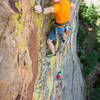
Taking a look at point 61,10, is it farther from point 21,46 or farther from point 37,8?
point 21,46

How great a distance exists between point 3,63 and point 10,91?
376 millimetres

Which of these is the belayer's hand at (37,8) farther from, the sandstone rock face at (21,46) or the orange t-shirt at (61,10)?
the orange t-shirt at (61,10)

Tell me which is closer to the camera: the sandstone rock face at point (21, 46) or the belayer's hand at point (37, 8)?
the sandstone rock face at point (21, 46)

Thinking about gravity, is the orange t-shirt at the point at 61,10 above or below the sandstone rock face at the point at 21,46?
above

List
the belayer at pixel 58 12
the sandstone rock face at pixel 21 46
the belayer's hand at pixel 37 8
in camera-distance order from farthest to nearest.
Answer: the belayer at pixel 58 12
the belayer's hand at pixel 37 8
the sandstone rock face at pixel 21 46

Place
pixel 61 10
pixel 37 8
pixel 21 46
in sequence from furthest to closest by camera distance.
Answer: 1. pixel 61 10
2. pixel 37 8
3. pixel 21 46

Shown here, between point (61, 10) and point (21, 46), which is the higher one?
point (61, 10)

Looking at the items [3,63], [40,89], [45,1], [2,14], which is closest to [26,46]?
[3,63]

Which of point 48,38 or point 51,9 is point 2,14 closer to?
point 51,9

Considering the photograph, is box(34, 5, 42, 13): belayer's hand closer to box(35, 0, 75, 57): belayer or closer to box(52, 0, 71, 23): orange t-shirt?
box(35, 0, 75, 57): belayer

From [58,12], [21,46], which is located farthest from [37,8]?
[21,46]

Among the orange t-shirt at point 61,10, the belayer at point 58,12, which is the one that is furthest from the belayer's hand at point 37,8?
the orange t-shirt at point 61,10

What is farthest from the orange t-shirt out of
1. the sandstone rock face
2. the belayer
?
the sandstone rock face

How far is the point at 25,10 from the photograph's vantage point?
53.9 inches
